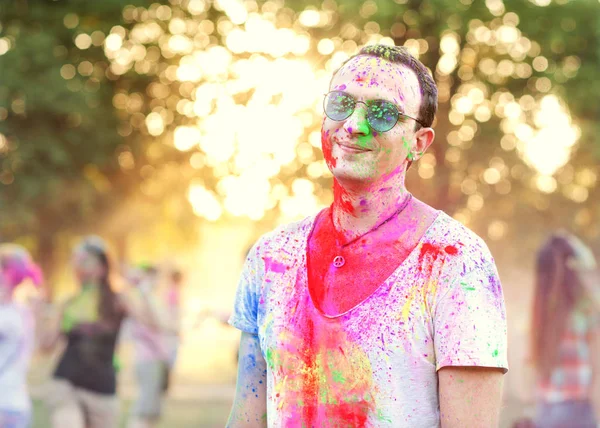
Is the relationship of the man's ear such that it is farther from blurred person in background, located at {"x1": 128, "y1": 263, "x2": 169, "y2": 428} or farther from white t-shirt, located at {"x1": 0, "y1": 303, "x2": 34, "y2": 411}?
blurred person in background, located at {"x1": 128, "y1": 263, "x2": 169, "y2": 428}

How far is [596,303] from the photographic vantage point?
7801mm

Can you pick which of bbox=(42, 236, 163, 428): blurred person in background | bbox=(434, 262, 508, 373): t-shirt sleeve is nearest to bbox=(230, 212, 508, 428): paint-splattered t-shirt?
bbox=(434, 262, 508, 373): t-shirt sleeve

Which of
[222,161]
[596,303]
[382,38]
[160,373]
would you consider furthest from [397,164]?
[222,161]

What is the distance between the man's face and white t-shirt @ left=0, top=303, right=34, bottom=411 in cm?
488

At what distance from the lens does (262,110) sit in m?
17.8

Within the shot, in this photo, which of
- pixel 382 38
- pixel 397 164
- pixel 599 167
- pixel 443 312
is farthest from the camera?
pixel 599 167

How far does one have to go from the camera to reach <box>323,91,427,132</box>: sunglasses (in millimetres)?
2447

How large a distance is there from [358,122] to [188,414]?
39.4 feet

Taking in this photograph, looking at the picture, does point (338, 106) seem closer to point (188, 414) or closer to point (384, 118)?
point (384, 118)

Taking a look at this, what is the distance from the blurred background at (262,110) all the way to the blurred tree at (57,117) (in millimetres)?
39

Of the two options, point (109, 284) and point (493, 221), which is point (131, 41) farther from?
point (109, 284)

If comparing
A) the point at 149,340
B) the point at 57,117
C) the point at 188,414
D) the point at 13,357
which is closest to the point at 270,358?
the point at 13,357

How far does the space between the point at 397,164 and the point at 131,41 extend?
58.9 ft

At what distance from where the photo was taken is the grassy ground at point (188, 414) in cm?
1241
